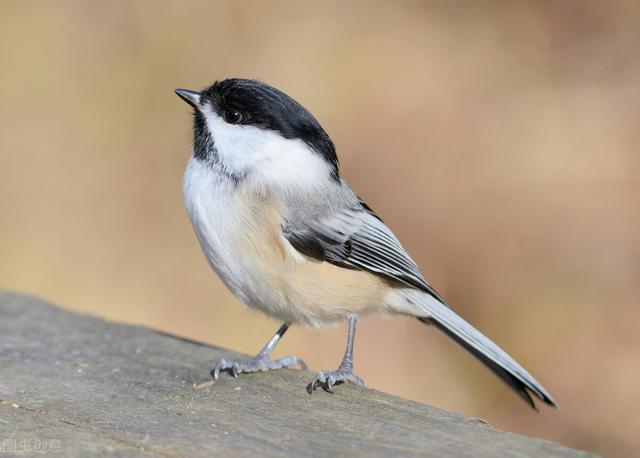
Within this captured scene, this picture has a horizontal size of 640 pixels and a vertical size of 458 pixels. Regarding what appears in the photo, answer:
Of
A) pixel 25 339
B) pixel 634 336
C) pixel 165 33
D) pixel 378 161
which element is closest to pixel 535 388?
pixel 25 339

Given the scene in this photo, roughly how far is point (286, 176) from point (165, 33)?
3015mm

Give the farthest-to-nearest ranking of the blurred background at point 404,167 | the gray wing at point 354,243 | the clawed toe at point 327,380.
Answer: the blurred background at point 404,167, the gray wing at point 354,243, the clawed toe at point 327,380

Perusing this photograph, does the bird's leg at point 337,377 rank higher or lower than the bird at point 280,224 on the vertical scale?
lower

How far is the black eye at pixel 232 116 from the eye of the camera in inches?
105

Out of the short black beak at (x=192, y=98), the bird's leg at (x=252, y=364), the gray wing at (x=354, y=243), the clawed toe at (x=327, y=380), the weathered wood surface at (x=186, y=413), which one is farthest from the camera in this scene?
the short black beak at (x=192, y=98)

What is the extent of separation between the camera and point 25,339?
279cm

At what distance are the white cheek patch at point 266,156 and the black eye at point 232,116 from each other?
19 mm

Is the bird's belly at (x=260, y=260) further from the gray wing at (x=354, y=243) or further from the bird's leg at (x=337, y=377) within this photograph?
the bird's leg at (x=337, y=377)

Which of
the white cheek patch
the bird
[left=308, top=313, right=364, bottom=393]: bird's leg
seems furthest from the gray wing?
[left=308, top=313, right=364, bottom=393]: bird's leg

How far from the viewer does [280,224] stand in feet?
8.53

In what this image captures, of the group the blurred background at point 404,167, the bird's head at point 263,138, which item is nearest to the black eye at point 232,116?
the bird's head at point 263,138

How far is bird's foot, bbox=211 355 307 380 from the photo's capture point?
2533 millimetres

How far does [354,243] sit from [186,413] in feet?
2.92

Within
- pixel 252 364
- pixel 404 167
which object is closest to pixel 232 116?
pixel 252 364
